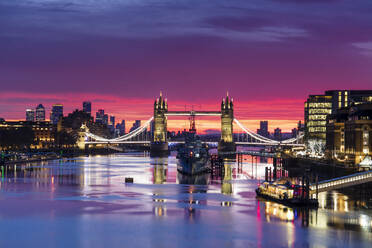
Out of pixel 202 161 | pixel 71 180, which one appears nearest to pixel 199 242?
pixel 71 180

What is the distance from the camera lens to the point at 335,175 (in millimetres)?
75000

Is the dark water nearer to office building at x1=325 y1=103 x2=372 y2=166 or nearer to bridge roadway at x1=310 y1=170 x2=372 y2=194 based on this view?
bridge roadway at x1=310 y1=170 x2=372 y2=194

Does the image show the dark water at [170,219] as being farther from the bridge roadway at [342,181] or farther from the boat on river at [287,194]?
the bridge roadway at [342,181]

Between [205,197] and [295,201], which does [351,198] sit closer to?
[295,201]

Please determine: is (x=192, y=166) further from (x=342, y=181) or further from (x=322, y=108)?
(x=322, y=108)

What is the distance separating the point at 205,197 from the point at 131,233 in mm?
20030

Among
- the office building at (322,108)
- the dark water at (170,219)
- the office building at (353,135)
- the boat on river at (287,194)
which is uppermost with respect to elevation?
the office building at (322,108)

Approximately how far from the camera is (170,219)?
4719cm

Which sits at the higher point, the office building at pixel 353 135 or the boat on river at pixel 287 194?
the office building at pixel 353 135

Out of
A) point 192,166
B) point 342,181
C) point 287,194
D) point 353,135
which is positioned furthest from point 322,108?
point 287,194

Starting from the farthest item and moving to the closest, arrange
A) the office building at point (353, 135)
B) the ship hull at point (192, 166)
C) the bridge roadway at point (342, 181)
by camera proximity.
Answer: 1. the ship hull at point (192, 166)
2. the office building at point (353, 135)
3. the bridge roadway at point (342, 181)

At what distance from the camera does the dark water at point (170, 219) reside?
39.6 meters

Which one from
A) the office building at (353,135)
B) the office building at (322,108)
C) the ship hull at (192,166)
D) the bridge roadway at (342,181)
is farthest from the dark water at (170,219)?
the office building at (322,108)

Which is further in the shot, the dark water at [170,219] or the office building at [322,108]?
the office building at [322,108]
